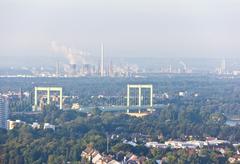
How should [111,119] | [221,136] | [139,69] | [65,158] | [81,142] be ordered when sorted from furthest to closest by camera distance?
[139,69] < [111,119] < [221,136] < [81,142] < [65,158]

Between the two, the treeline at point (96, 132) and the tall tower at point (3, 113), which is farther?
the tall tower at point (3, 113)

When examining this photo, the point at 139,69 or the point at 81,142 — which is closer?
the point at 81,142

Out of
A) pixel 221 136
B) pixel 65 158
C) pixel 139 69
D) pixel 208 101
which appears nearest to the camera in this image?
pixel 65 158

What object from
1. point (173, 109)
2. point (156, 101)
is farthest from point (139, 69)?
point (173, 109)

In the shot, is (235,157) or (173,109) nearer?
(235,157)

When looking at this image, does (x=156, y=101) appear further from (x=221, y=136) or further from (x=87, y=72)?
(x=87, y=72)

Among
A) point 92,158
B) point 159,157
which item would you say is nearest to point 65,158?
point 92,158

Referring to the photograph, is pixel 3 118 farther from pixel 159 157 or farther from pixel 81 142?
pixel 159 157

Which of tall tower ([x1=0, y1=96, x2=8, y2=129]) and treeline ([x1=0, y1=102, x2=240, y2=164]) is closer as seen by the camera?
treeline ([x1=0, y1=102, x2=240, y2=164])

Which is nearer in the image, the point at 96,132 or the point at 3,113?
the point at 96,132
